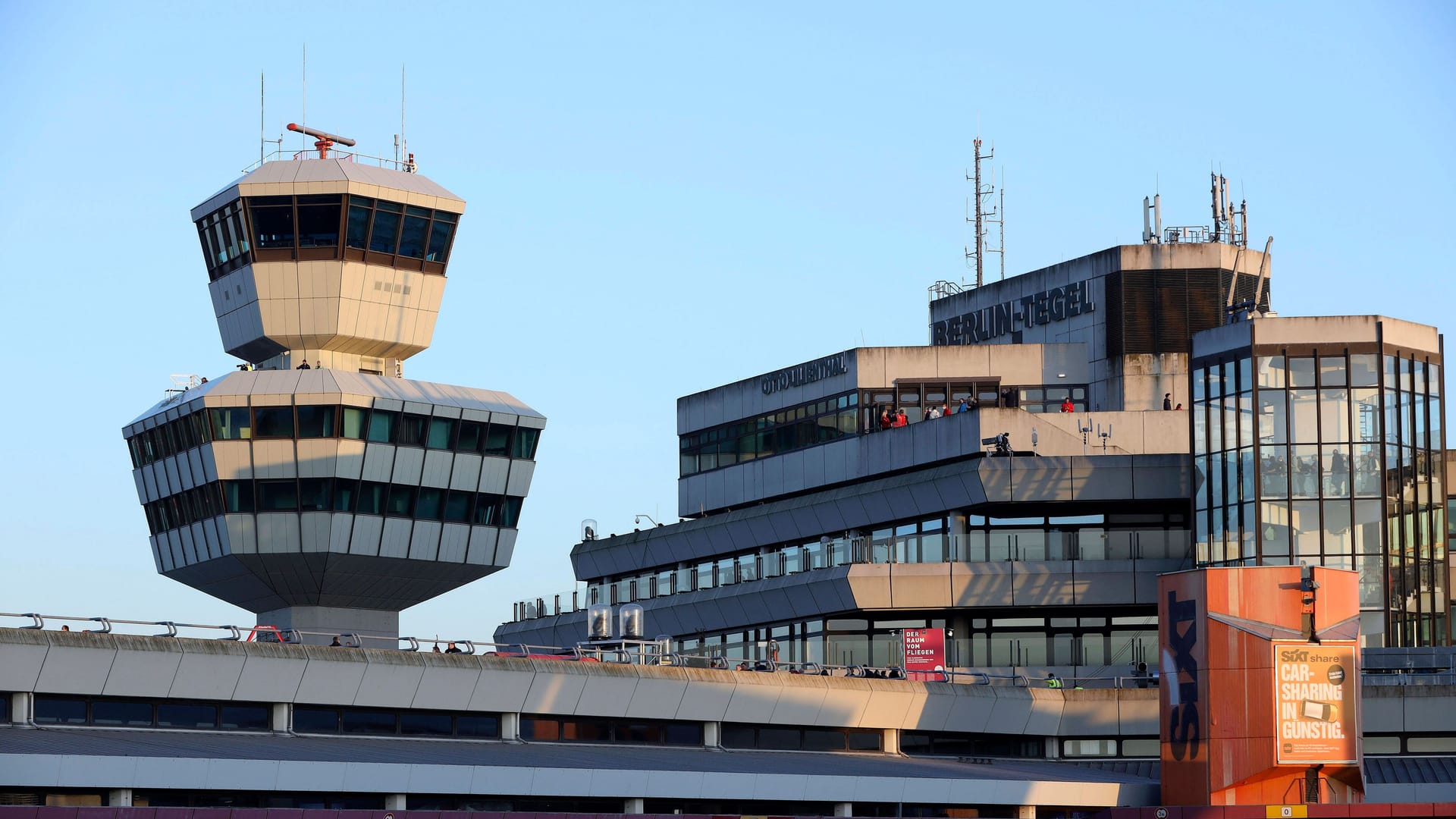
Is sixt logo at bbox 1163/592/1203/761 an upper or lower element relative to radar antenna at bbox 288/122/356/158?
lower

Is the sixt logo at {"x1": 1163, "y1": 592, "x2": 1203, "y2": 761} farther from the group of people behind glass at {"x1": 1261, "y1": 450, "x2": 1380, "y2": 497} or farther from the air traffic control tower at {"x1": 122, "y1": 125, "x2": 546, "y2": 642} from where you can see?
the air traffic control tower at {"x1": 122, "y1": 125, "x2": 546, "y2": 642}

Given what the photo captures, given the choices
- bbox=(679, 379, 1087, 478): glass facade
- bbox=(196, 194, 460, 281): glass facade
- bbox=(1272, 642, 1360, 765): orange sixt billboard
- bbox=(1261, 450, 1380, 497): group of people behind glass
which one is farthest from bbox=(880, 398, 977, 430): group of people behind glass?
bbox=(1272, 642, 1360, 765): orange sixt billboard

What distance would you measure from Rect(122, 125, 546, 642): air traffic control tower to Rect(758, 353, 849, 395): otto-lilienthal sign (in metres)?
18.1

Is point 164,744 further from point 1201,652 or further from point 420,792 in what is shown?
point 1201,652

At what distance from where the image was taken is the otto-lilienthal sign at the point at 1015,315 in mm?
89750

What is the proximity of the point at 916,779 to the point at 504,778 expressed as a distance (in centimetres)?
1243

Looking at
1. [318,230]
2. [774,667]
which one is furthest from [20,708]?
[318,230]

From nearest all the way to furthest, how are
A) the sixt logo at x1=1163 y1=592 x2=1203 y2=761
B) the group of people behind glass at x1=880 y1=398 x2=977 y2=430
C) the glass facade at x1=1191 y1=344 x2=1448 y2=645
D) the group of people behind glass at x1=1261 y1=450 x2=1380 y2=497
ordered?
1. the sixt logo at x1=1163 y1=592 x2=1203 y2=761
2. the glass facade at x1=1191 y1=344 x2=1448 y2=645
3. the group of people behind glass at x1=1261 y1=450 x2=1380 y2=497
4. the group of people behind glass at x1=880 y1=398 x2=977 y2=430

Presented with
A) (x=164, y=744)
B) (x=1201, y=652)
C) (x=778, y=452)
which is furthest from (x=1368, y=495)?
(x=164, y=744)

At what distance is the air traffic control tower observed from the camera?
9938cm

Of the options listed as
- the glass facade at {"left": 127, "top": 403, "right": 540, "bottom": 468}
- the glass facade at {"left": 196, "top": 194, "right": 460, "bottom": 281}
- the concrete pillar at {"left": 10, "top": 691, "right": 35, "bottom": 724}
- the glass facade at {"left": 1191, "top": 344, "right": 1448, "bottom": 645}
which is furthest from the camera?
A: the glass facade at {"left": 196, "top": 194, "right": 460, "bottom": 281}

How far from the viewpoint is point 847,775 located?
183 ft

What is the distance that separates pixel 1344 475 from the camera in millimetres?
69938

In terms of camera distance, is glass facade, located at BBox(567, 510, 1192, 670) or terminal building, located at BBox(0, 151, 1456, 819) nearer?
terminal building, located at BBox(0, 151, 1456, 819)
